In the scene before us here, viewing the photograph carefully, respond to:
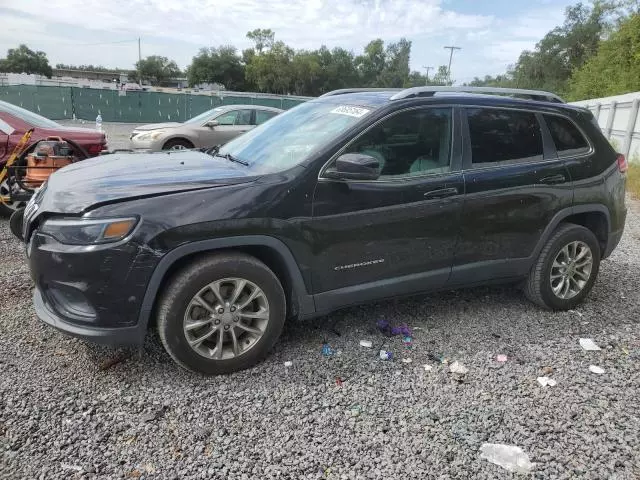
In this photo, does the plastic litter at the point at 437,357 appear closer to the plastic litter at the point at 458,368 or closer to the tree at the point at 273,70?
the plastic litter at the point at 458,368

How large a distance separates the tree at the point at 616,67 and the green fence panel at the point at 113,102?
18355 millimetres

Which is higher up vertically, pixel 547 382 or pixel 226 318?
pixel 226 318

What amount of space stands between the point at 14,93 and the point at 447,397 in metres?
29.4

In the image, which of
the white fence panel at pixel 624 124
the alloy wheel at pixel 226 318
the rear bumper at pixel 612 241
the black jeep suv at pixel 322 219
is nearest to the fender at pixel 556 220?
the black jeep suv at pixel 322 219

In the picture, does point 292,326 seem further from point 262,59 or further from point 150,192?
point 262,59

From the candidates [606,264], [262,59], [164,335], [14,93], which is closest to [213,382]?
[164,335]

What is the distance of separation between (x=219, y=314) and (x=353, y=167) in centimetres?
123

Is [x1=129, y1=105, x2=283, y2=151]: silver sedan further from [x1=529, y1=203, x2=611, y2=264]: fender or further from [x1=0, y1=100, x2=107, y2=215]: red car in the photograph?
[x1=529, y1=203, x2=611, y2=264]: fender

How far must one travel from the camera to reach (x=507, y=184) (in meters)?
3.78

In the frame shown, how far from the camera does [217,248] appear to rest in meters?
2.97

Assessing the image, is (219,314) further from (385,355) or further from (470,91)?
(470,91)

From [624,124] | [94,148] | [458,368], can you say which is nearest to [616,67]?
[624,124]

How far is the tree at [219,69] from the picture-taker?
91625 mm

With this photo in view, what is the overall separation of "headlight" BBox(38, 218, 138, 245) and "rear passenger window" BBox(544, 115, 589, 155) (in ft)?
10.9
